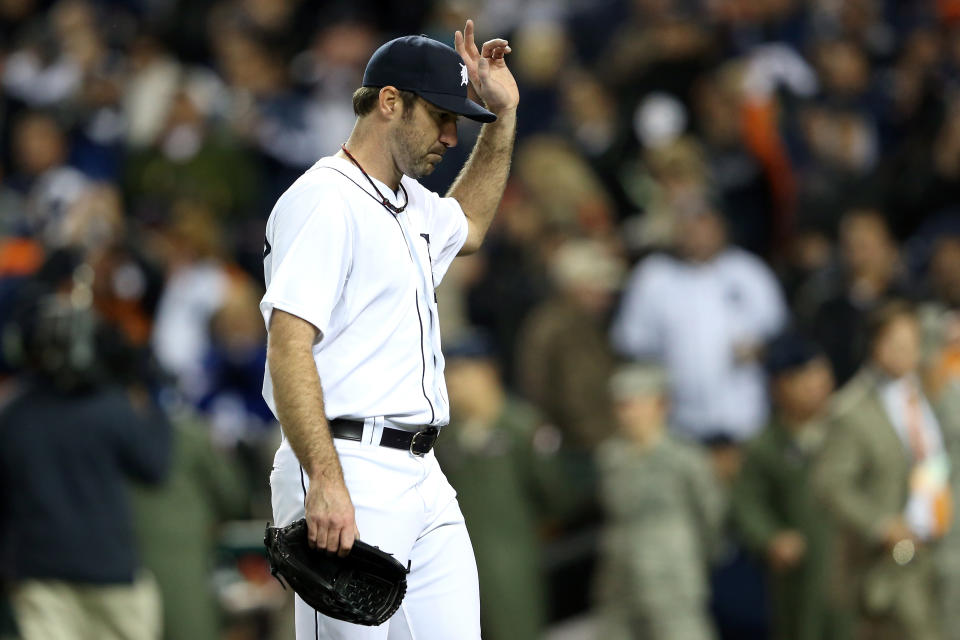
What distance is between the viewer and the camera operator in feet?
23.1

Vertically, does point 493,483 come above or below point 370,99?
below

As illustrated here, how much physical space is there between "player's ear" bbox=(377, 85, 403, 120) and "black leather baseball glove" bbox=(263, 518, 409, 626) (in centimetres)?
107

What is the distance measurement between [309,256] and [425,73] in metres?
0.57

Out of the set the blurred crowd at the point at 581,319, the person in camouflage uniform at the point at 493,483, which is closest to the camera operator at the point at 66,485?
the blurred crowd at the point at 581,319

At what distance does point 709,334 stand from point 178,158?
415cm

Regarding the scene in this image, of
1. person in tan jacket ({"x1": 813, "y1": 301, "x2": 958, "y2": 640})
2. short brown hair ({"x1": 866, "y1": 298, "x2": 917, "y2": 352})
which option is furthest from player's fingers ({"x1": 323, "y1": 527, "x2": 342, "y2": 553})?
short brown hair ({"x1": 866, "y1": 298, "x2": 917, "y2": 352})

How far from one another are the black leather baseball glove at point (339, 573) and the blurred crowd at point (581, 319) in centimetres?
315

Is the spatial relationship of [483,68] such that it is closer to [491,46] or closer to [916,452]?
[491,46]

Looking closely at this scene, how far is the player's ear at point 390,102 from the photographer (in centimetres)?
435

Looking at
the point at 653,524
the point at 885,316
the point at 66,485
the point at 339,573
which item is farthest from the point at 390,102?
the point at 653,524

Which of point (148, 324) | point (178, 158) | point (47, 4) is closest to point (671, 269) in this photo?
point (148, 324)

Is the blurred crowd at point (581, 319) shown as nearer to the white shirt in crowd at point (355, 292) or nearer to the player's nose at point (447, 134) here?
the white shirt in crowd at point (355, 292)

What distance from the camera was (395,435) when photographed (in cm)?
430

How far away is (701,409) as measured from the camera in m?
9.48
